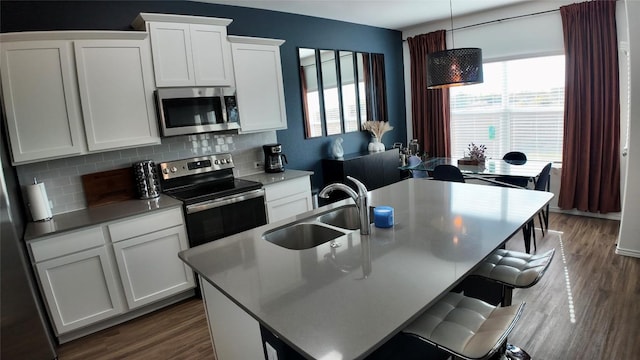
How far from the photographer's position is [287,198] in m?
3.60

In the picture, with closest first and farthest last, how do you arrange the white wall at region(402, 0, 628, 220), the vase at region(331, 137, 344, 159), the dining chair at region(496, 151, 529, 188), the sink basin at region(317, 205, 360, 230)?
1. the sink basin at region(317, 205, 360, 230)
2. the dining chair at region(496, 151, 529, 188)
3. the white wall at region(402, 0, 628, 220)
4. the vase at region(331, 137, 344, 159)

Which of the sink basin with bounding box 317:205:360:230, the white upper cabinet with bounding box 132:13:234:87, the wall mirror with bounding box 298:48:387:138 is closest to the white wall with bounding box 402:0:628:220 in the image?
the wall mirror with bounding box 298:48:387:138

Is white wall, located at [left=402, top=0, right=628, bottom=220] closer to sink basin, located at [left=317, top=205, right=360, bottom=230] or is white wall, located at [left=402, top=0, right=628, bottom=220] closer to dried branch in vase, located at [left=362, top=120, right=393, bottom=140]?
dried branch in vase, located at [left=362, top=120, right=393, bottom=140]

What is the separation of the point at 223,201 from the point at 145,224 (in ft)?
2.05

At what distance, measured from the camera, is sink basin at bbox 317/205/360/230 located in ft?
7.37

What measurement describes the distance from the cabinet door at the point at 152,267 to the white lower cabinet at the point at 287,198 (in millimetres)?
863

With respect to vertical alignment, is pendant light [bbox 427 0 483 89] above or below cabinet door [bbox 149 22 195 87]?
below

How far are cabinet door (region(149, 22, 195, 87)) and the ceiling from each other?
2.34 ft

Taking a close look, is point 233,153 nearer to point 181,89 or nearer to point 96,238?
point 181,89

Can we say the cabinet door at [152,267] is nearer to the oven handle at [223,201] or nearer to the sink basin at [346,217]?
the oven handle at [223,201]

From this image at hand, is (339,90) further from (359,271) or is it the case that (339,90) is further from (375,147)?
(359,271)

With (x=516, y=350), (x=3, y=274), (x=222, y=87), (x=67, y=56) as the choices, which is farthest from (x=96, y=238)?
(x=516, y=350)

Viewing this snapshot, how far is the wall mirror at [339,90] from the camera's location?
174 inches

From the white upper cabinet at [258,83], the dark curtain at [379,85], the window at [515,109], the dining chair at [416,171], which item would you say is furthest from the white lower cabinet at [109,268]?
the window at [515,109]
